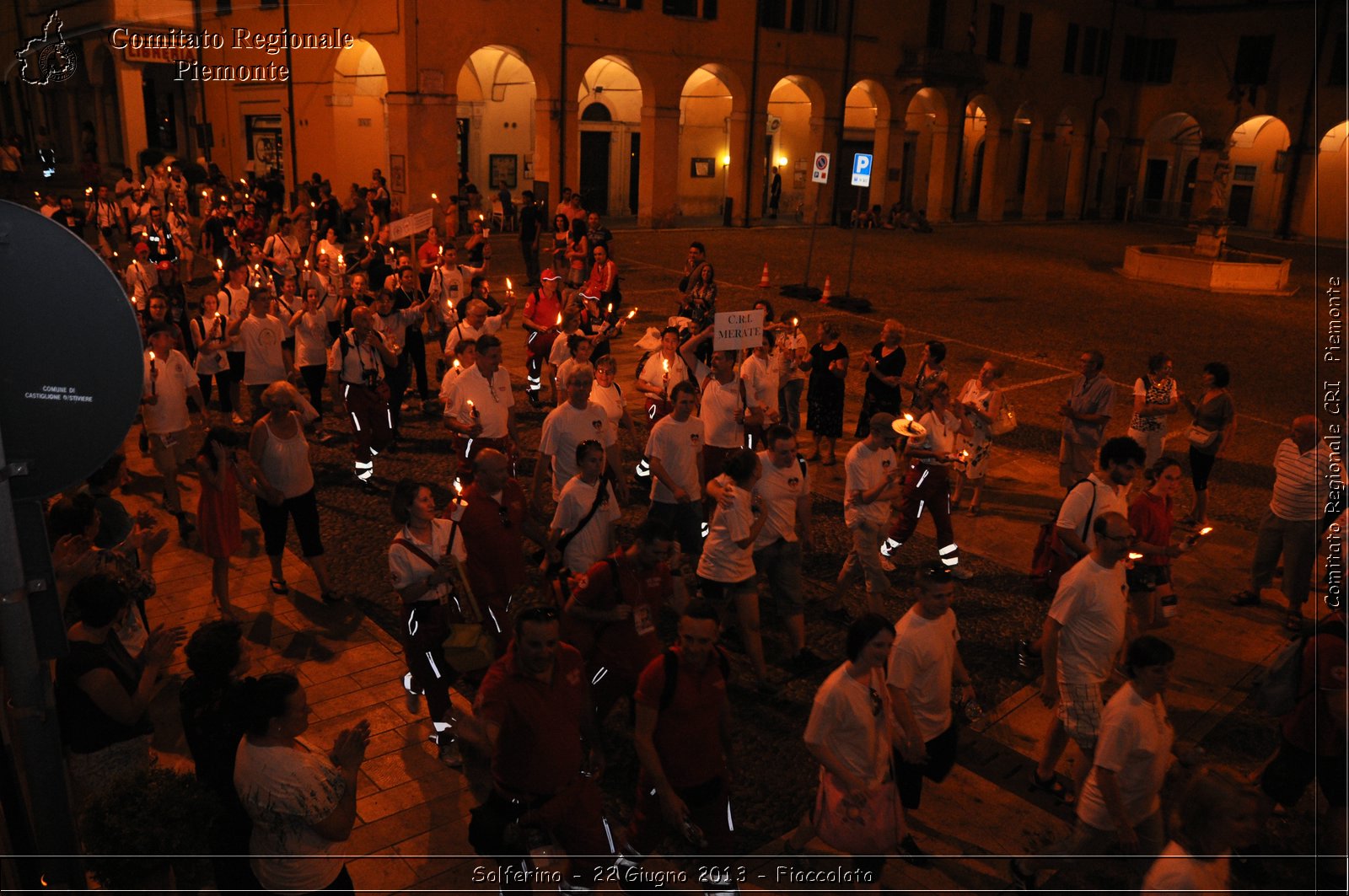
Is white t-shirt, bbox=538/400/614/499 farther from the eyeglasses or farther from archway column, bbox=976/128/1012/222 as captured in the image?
archway column, bbox=976/128/1012/222

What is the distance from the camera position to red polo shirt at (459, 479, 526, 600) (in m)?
6.20

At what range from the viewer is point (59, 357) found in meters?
2.67

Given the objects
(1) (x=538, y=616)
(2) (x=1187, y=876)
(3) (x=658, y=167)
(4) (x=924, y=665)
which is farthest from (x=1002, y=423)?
(3) (x=658, y=167)

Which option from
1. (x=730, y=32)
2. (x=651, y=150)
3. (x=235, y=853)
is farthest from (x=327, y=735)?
(x=730, y=32)

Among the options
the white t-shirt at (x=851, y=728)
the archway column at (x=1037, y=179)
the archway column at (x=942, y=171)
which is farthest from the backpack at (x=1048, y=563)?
the archway column at (x=1037, y=179)

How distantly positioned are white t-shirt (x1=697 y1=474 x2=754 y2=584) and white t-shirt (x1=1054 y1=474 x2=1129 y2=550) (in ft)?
7.11

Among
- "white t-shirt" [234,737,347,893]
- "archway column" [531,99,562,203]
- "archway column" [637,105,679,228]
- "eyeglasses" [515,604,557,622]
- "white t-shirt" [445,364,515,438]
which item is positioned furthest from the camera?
"archway column" [637,105,679,228]

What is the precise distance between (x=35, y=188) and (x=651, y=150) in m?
19.7

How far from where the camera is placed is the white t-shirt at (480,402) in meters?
8.72

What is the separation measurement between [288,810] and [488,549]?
8.36 ft

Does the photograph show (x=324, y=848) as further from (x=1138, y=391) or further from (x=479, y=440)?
(x=1138, y=391)

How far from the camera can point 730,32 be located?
33.0 meters

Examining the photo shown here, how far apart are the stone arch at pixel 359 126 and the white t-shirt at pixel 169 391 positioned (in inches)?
926

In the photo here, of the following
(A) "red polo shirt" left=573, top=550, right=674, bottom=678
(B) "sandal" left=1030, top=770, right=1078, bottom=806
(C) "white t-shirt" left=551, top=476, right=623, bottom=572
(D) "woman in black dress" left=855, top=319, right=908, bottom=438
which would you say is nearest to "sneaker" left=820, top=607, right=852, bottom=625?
(B) "sandal" left=1030, top=770, right=1078, bottom=806
